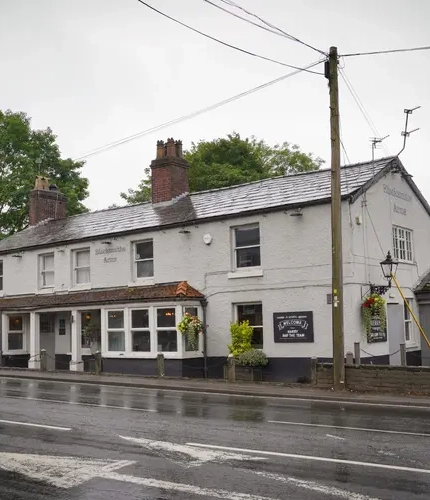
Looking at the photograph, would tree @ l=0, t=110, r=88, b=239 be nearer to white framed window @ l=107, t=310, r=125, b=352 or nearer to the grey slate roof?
the grey slate roof

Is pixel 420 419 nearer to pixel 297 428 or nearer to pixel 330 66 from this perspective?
pixel 297 428

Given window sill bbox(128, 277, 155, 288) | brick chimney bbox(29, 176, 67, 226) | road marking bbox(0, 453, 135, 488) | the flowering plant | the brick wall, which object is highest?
brick chimney bbox(29, 176, 67, 226)

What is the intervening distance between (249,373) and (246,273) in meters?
3.56

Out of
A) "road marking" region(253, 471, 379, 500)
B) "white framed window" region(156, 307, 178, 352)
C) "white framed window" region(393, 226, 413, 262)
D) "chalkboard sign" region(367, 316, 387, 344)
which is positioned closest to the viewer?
"road marking" region(253, 471, 379, 500)

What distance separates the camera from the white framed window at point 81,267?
88.2 feet

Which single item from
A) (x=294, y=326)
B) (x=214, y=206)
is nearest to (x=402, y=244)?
(x=294, y=326)

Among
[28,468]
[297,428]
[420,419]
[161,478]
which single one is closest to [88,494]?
[161,478]

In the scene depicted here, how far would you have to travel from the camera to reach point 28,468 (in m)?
8.33

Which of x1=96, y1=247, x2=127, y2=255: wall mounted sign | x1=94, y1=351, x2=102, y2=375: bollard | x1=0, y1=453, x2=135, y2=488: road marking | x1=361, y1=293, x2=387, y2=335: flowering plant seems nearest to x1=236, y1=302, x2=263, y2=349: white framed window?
x1=361, y1=293, x2=387, y2=335: flowering plant

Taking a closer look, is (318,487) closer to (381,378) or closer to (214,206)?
(381,378)

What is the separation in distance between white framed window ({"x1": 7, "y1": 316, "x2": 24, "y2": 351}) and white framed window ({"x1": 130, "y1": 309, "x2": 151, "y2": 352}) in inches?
303

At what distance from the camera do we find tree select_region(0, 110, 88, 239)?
39844mm

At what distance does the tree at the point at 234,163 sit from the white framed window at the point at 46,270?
1908cm

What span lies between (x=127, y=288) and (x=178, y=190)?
17.4ft
